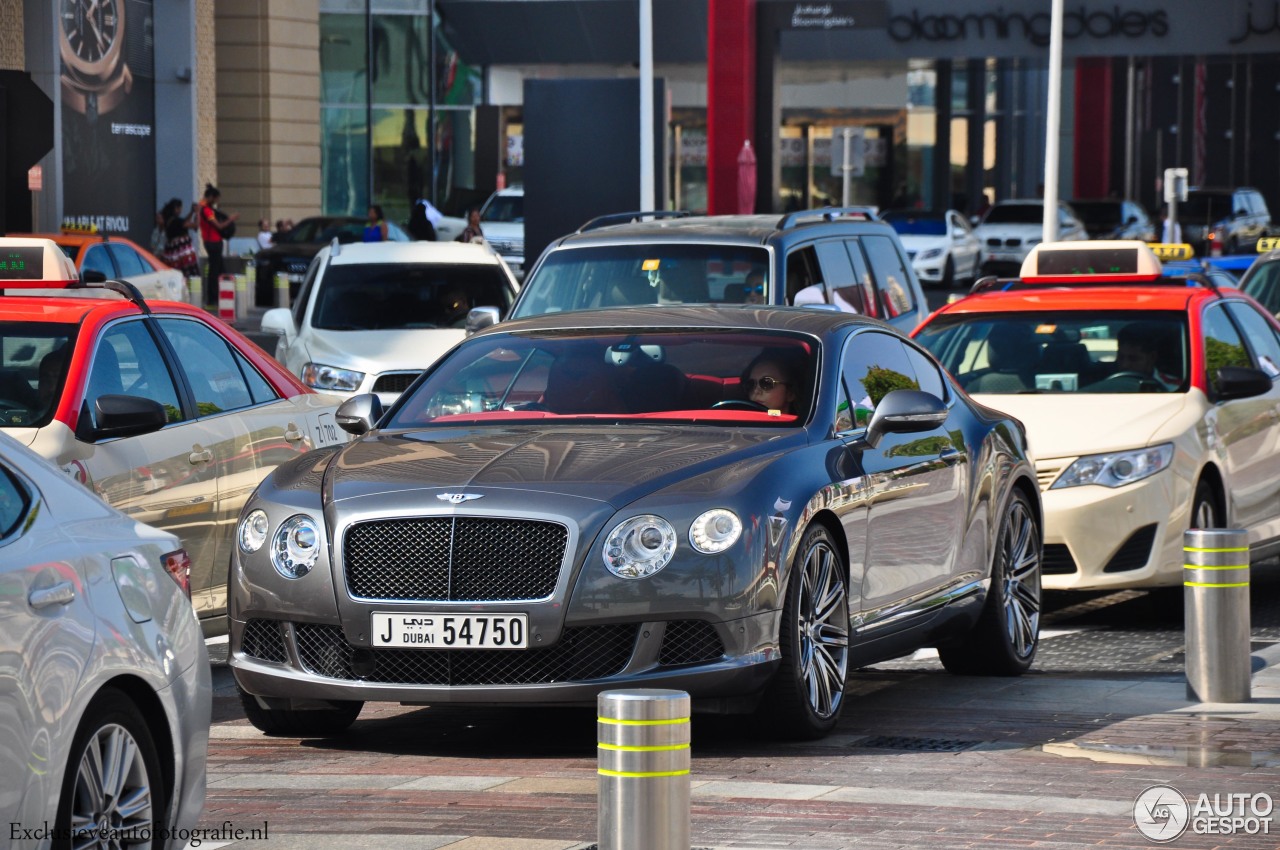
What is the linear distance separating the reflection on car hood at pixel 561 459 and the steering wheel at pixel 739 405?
0.26 meters

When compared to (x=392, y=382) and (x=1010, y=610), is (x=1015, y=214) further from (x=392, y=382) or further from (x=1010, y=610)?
(x=1010, y=610)

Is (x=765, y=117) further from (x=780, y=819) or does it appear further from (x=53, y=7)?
(x=780, y=819)

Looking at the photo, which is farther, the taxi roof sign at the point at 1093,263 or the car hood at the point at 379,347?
the car hood at the point at 379,347

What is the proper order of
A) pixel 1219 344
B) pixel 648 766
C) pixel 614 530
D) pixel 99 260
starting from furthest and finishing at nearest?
pixel 99 260 → pixel 1219 344 → pixel 614 530 → pixel 648 766

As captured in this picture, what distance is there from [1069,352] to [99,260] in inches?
593

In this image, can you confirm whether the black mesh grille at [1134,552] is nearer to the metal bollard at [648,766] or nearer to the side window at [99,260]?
the metal bollard at [648,766]

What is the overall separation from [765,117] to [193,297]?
13.3m

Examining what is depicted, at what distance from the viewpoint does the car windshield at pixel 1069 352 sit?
12141 mm

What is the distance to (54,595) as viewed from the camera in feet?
16.8

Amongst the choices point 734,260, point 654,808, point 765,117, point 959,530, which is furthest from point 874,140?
point 654,808

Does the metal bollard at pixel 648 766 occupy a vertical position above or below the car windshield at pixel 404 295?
below

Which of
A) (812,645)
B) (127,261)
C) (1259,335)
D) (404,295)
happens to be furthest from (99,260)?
(812,645)

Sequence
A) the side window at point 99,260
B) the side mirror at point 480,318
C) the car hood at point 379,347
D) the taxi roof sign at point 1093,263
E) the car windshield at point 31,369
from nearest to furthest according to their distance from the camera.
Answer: the car windshield at point 31,369
the side mirror at point 480,318
the taxi roof sign at point 1093,263
the car hood at point 379,347
the side window at point 99,260

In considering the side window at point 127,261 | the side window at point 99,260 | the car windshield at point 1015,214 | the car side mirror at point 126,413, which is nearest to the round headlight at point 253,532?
the car side mirror at point 126,413
